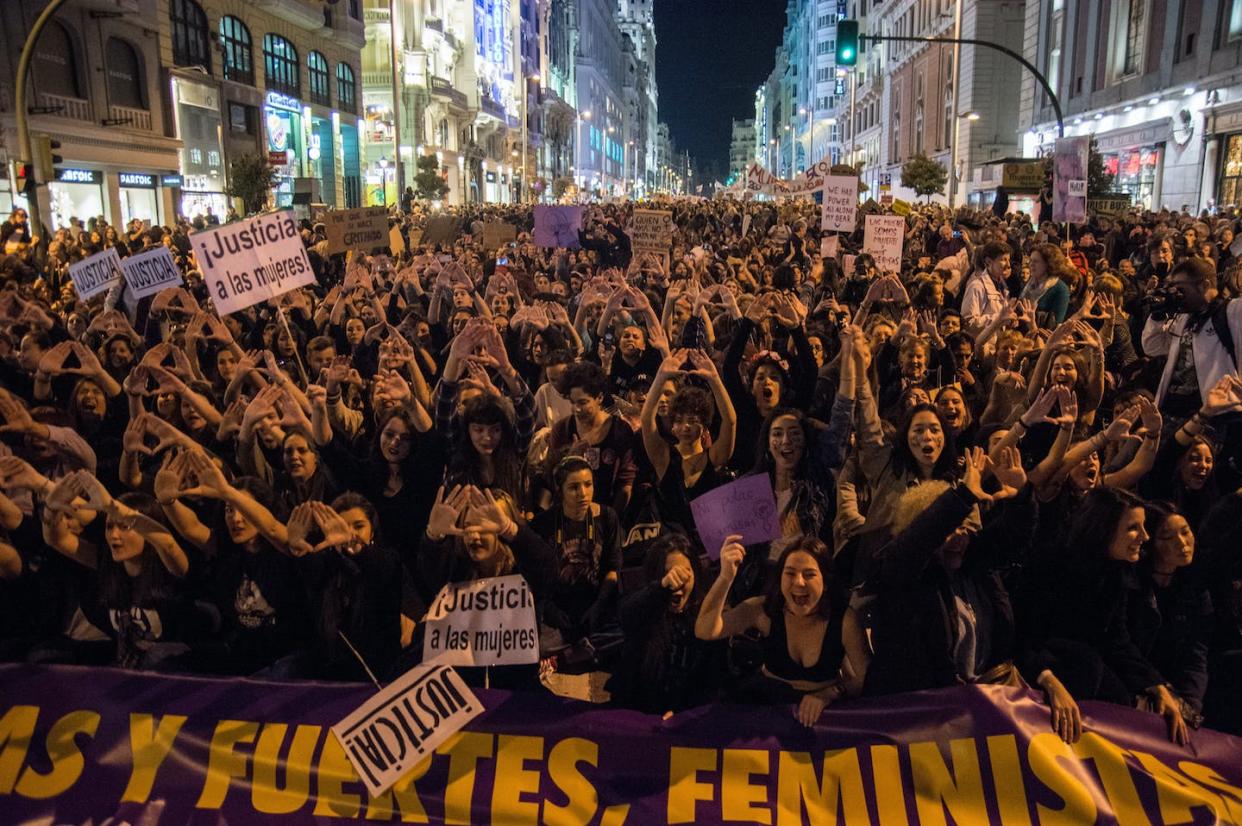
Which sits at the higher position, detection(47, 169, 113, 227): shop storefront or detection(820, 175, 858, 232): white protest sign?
detection(47, 169, 113, 227): shop storefront

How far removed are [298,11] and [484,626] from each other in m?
43.5

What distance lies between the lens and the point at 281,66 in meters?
41.9

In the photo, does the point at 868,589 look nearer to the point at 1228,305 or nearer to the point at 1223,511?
the point at 1223,511

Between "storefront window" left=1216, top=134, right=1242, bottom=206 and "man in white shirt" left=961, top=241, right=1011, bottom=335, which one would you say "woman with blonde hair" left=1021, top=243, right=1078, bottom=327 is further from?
"storefront window" left=1216, top=134, right=1242, bottom=206

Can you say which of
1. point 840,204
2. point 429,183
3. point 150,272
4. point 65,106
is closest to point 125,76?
point 65,106

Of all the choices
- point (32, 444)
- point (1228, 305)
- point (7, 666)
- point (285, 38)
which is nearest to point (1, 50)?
point (285, 38)

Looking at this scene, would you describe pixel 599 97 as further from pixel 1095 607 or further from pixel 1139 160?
pixel 1095 607

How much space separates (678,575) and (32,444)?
142 inches

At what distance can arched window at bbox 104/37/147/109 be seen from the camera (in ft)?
96.2

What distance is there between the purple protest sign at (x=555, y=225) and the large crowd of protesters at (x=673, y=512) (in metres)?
7.96

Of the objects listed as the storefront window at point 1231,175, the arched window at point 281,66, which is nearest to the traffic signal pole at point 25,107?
the storefront window at point 1231,175

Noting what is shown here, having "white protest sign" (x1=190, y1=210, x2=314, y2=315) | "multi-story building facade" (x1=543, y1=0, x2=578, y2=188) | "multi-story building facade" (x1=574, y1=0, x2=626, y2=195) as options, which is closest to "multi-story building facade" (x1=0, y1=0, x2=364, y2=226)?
"white protest sign" (x1=190, y1=210, x2=314, y2=315)

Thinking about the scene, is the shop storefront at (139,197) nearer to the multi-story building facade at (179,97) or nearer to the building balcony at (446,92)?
the multi-story building facade at (179,97)

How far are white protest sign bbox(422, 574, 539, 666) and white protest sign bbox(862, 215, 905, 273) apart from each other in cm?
843
